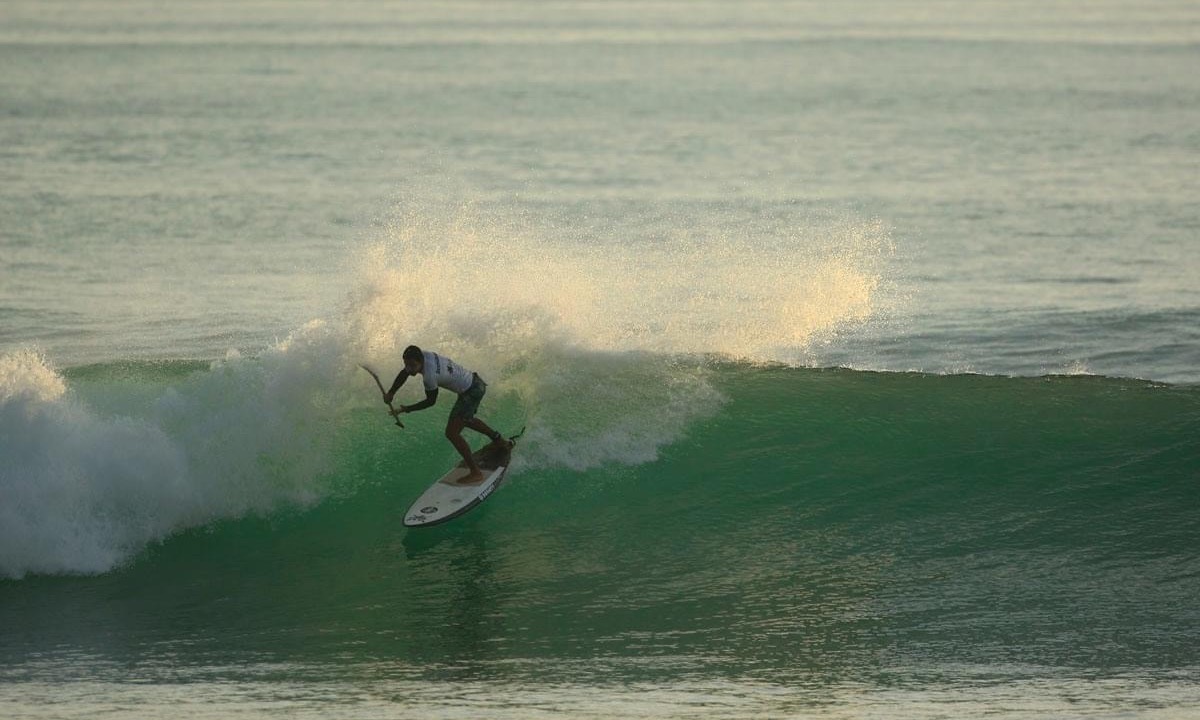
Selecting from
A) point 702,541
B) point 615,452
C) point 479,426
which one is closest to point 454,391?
point 479,426

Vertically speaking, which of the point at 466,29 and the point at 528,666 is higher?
the point at 466,29

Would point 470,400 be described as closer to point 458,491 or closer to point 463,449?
point 463,449

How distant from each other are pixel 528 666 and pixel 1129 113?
37.8 metres

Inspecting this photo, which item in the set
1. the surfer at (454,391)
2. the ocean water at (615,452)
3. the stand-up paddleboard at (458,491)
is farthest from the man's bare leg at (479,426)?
the ocean water at (615,452)

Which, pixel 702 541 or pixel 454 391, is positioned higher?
pixel 454 391

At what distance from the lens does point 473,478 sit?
13.7 m

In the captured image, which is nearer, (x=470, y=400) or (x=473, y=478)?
(x=470, y=400)

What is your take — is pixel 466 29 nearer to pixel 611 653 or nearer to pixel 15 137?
pixel 15 137

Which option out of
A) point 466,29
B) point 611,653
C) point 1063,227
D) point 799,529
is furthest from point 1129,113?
point 466,29

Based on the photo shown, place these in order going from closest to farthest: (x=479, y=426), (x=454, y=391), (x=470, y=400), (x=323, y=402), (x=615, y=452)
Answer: (x=454, y=391)
(x=470, y=400)
(x=479, y=426)
(x=323, y=402)
(x=615, y=452)

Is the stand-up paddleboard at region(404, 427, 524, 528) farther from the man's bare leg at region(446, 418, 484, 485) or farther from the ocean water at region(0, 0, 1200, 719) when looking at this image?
the ocean water at region(0, 0, 1200, 719)

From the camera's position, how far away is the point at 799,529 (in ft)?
44.9

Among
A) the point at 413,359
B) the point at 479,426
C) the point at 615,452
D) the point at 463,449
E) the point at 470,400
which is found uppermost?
the point at 413,359

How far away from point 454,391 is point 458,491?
36.2 inches
